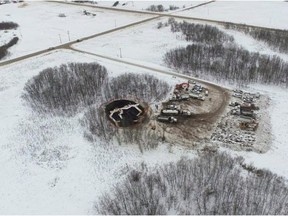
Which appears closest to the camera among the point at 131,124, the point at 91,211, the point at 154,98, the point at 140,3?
the point at 91,211

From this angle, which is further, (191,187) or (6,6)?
(6,6)

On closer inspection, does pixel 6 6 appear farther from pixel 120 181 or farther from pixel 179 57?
pixel 120 181

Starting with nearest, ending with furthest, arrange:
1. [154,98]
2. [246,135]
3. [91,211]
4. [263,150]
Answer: [91,211] < [263,150] < [246,135] < [154,98]

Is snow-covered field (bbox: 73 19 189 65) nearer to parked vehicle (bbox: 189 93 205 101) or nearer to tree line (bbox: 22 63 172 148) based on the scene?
tree line (bbox: 22 63 172 148)

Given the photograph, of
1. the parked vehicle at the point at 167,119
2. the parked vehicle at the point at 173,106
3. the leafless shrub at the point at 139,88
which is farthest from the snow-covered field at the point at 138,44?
the parked vehicle at the point at 167,119

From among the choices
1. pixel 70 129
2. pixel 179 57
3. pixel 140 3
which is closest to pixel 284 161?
pixel 70 129
